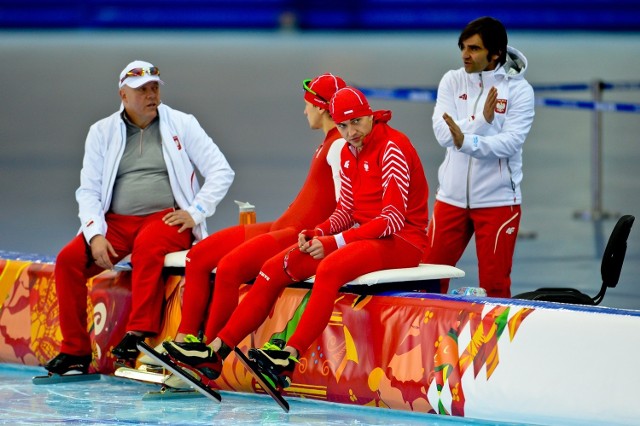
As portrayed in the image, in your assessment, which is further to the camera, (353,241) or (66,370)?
(66,370)

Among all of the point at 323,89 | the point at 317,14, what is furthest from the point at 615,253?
the point at 317,14

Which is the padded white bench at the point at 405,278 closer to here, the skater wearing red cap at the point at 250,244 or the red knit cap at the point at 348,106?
the skater wearing red cap at the point at 250,244

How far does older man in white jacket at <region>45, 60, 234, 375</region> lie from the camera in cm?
Answer: 625

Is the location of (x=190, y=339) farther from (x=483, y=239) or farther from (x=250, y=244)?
(x=483, y=239)

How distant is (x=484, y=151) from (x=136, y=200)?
1.69 m

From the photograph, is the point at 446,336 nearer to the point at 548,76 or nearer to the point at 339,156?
the point at 339,156

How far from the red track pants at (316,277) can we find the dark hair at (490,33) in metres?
1.17

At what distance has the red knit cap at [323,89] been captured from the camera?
597 cm

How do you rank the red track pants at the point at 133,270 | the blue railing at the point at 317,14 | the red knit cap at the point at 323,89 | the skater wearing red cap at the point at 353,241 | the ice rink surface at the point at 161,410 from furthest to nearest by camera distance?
the blue railing at the point at 317,14, the red track pants at the point at 133,270, the red knit cap at the point at 323,89, the skater wearing red cap at the point at 353,241, the ice rink surface at the point at 161,410

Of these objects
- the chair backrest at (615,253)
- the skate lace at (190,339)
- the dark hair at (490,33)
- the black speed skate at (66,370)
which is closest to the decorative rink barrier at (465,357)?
the skate lace at (190,339)

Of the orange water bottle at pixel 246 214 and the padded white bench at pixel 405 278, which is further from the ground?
the orange water bottle at pixel 246 214

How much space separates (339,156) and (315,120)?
0.77 feet

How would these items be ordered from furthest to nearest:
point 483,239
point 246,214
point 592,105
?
point 592,105 < point 246,214 < point 483,239

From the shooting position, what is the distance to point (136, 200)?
6.48m
